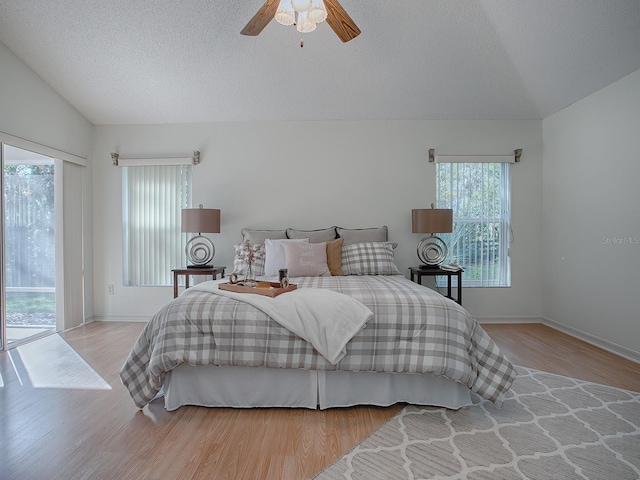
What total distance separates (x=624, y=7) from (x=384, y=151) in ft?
7.29

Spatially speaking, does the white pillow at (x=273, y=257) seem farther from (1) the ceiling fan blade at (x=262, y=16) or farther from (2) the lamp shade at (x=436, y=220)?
(1) the ceiling fan blade at (x=262, y=16)

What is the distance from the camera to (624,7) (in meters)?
2.42

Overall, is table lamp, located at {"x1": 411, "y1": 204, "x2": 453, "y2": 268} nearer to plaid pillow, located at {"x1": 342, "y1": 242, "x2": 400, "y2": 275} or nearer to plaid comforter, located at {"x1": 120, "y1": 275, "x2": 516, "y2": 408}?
plaid pillow, located at {"x1": 342, "y1": 242, "x2": 400, "y2": 275}

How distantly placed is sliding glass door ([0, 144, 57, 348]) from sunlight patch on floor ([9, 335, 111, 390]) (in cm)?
77

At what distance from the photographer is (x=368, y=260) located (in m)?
3.34

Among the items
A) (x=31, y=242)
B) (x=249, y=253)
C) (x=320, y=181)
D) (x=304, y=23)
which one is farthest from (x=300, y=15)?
(x=31, y=242)

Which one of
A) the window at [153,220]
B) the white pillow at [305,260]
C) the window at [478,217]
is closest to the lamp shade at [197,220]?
the window at [153,220]

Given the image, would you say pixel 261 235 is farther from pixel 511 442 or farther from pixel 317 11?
pixel 511 442

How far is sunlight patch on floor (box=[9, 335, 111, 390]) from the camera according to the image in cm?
239

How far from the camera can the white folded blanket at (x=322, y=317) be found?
74.3 inches

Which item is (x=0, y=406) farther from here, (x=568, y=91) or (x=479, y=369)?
(x=568, y=91)

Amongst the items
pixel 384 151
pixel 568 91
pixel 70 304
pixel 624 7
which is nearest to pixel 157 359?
pixel 70 304

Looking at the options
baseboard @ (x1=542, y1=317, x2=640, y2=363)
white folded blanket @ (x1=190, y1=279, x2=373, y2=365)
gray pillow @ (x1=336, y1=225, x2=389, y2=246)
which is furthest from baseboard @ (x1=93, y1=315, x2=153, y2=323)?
baseboard @ (x1=542, y1=317, x2=640, y2=363)

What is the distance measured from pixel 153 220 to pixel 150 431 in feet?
9.60
